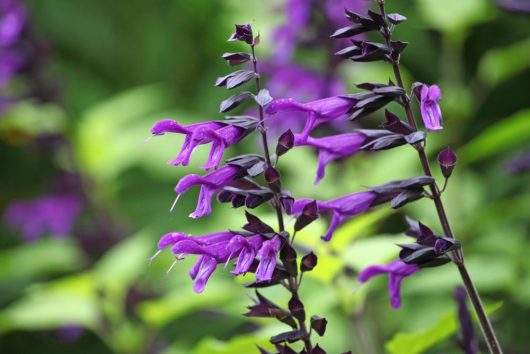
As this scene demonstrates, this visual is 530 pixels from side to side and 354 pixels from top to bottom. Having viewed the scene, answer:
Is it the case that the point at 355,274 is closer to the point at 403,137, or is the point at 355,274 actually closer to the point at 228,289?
the point at 228,289

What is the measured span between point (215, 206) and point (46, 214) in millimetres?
616

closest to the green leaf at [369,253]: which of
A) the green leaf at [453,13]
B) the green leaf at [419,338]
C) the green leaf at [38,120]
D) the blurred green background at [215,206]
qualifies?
the blurred green background at [215,206]

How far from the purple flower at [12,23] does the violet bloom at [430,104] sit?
1.79 m

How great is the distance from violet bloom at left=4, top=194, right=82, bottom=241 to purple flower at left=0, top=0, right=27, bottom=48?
480mm

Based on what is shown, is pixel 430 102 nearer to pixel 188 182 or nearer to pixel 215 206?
pixel 188 182

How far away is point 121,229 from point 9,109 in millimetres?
557

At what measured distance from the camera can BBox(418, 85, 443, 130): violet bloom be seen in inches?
32.8

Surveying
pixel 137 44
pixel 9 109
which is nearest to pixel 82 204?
pixel 9 109

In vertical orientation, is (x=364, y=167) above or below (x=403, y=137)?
below

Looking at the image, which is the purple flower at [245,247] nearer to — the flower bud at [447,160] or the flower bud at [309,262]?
the flower bud at [309,262]

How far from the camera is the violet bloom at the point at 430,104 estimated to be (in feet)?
2.73

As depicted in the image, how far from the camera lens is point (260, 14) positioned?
2787mm

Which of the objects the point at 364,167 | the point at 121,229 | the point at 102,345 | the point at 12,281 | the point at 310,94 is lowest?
the point at 102,345

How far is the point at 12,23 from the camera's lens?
239cm
